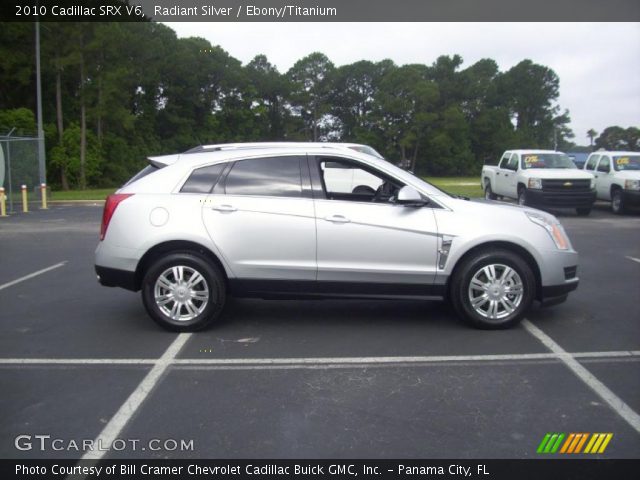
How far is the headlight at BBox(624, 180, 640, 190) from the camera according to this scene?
57.3 ft

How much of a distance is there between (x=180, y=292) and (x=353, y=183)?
213cm

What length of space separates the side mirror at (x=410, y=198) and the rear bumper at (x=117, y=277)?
102 inches

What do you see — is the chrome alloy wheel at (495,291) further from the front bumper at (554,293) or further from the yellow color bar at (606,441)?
the yellow color bar at (606,441)

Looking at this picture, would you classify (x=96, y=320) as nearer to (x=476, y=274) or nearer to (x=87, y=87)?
(x=476, y=274)

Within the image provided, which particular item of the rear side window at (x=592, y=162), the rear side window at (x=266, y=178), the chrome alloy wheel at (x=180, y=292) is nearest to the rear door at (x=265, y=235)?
the rear side window at (x=266, y=178)

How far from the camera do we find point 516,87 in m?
86.9

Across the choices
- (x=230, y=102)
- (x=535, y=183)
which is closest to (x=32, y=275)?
(x=535, y=183)

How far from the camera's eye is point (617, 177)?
59.5 feet

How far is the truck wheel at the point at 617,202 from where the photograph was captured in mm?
17806

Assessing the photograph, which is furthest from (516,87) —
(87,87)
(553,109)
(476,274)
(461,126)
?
(476,274)

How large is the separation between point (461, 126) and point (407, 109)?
630 cm

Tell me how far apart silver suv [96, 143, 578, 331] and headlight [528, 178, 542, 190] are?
39.8 feet

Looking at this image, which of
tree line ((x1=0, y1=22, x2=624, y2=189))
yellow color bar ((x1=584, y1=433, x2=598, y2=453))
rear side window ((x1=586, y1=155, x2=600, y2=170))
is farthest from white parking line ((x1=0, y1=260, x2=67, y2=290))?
tree line ((x1=0, y1=22, x2=624, y2=189))
